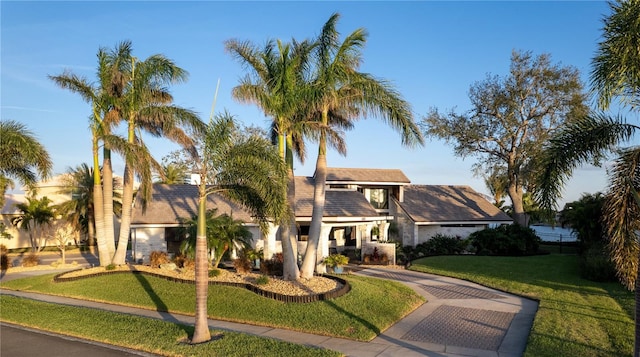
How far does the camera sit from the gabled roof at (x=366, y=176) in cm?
3009

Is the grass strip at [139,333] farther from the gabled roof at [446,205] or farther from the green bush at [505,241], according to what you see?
the green bush at [505,241]

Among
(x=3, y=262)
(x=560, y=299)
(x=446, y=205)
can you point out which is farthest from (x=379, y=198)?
(x=3, y=262)

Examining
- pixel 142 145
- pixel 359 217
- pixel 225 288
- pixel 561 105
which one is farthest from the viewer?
pixel 561 105

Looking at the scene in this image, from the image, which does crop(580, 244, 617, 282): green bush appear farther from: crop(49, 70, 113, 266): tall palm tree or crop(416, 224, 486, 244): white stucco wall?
crop(49, 70, 113, 266): tall palm tree

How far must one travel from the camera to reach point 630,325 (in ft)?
39.0

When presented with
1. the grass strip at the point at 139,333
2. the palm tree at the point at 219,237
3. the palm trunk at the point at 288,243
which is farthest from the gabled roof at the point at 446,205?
the grass strip at the point at 139,333

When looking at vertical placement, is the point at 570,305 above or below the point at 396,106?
below

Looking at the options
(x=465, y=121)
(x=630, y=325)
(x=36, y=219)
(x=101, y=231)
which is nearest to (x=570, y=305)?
(x=630, y=325)

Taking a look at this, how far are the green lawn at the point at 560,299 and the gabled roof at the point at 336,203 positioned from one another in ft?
14.2

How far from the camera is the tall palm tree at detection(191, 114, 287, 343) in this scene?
1103cm

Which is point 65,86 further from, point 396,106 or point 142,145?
point 396,106

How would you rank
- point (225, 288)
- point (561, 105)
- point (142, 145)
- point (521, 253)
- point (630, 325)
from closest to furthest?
point (630, 325) → point (225, 288) → point (142, 145) → point (521, 253) → point (561, 105)

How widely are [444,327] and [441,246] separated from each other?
1539 centimetres

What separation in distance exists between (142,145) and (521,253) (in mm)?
20799
